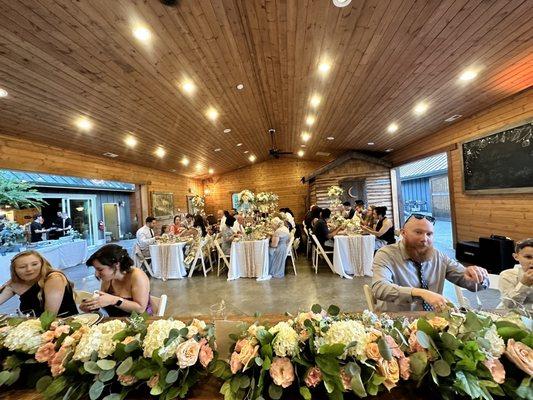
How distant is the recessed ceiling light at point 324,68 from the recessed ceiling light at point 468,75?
2064 mm

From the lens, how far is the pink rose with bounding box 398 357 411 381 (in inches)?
33.4

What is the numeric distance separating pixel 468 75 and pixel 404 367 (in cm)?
484

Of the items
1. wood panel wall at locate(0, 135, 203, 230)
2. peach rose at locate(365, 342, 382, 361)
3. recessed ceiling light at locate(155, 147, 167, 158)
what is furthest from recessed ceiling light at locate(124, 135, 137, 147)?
peach rose at locate(365, 342, 382, 361)

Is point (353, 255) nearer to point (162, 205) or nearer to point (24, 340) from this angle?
point (24, 340)

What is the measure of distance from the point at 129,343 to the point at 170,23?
3.38 meters

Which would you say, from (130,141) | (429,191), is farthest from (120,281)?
(429,191)

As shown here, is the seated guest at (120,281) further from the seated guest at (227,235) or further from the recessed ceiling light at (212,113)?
the recessed ceiling light at (212,113)

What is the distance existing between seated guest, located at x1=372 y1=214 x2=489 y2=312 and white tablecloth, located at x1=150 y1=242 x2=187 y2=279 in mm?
4777

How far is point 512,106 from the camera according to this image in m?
4.68

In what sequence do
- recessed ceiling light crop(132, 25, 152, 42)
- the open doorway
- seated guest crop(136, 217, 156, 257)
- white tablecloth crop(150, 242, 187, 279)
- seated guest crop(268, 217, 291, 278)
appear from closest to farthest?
recessed ceiling light crop(132, 25, 152, 42)
seated guest crop(268, 217, 291, 278)
white tablecloth crop(150, 242, 187, 279)
seated guest crop(136, 217, 156, 257)
the open doorway

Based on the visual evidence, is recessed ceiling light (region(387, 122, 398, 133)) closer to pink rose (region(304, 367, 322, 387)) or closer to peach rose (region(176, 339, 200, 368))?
pink rose (region(304, 367, 322, 387))

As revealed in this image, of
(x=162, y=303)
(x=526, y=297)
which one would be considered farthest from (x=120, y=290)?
(x=526, y=297)

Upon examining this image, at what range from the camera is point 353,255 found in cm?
516

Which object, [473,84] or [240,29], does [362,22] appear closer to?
[240,29]
